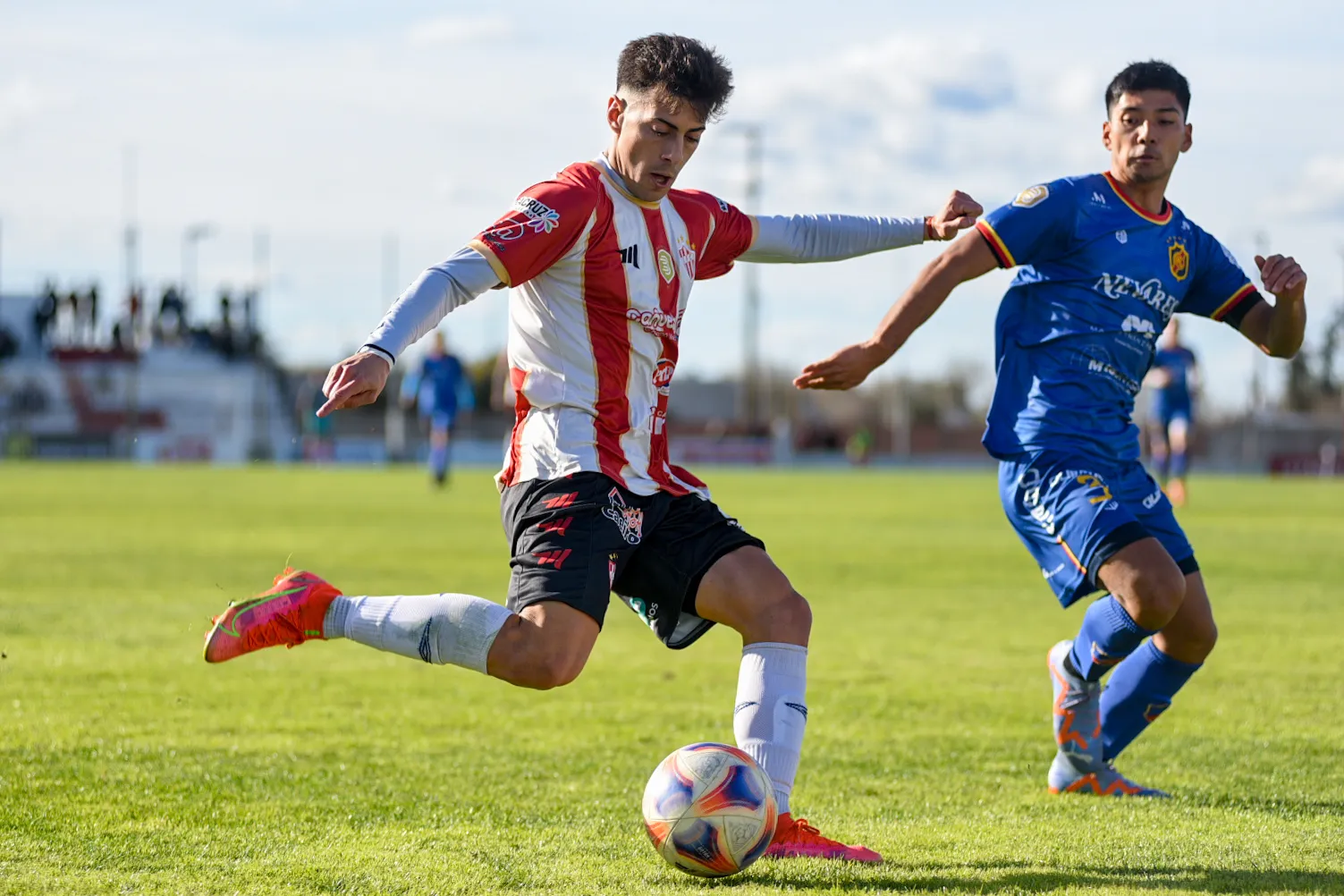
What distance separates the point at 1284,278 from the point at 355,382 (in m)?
3.19

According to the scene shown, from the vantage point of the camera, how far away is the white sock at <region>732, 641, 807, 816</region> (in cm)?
424

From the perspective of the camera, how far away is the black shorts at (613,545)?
4.25 metres

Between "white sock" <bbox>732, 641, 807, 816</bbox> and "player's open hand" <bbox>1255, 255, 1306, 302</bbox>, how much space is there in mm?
2157

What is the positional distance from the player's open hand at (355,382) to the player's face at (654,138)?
1.00 metres

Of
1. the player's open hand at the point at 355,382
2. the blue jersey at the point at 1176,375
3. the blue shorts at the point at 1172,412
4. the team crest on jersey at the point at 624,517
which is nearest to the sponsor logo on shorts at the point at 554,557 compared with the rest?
the team crest on jersey at the point at 624,517

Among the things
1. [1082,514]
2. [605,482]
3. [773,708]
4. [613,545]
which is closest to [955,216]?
[1082,514]

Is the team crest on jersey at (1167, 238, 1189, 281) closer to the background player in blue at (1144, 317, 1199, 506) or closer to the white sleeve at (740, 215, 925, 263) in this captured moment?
the white sleeve at (740, 215, 925, 263)

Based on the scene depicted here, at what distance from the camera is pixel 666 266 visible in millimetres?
4562

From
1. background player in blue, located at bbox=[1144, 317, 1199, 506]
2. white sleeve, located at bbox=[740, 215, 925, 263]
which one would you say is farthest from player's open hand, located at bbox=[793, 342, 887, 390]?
background player in blue, located at bbox=[1144, 317, 1199, 506]

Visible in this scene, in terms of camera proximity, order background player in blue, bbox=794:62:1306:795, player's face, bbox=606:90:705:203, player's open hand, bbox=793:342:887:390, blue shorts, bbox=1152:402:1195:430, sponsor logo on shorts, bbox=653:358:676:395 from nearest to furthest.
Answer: player's face, bbox=606:90:705:203 → sponsor logo on shorts, bbox=653:358:676:395 → player's open hand, bbox=793:342:887:390 → background player in blue, bbox=794:62:1306:795 → blue shorts, bbox=1152:402:1195:430

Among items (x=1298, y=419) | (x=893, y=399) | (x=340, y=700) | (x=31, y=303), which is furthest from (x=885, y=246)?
(x=893, y=399)

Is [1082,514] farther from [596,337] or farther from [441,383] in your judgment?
[441,383]

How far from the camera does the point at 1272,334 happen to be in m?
5.38

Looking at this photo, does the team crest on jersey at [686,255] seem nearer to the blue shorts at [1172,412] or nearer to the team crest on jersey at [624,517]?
the team crest on jersey at [624,517]
